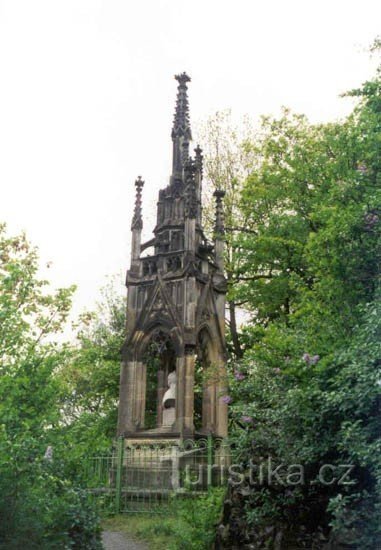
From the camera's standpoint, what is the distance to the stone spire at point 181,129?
17266mm

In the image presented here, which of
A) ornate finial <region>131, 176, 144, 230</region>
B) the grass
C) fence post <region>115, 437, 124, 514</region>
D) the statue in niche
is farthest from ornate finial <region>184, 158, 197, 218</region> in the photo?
the grass

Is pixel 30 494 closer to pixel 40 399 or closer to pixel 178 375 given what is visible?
pixel 40 399

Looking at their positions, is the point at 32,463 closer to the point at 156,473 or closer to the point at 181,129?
the point at 156,473

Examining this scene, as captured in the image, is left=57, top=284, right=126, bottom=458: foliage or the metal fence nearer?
the metal fence

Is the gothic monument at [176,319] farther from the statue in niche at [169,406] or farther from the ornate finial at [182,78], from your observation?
the ornate finial at [182,78]

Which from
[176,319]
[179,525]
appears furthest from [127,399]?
[179,525]

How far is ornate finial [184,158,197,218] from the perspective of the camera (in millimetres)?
15695

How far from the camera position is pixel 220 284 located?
16359mm

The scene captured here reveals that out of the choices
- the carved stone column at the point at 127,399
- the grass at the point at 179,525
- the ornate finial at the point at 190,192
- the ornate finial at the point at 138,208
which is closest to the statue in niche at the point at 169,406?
the carved stone column at the point at 127,399

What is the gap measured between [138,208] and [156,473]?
6.98m

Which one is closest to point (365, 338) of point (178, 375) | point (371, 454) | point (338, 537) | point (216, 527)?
point (371, 454)

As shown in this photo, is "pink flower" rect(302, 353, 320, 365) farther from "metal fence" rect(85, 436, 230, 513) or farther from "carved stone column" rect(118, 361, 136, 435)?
"carved stone column" rect(118, 361, 136, 435)

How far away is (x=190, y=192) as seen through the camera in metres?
16.0

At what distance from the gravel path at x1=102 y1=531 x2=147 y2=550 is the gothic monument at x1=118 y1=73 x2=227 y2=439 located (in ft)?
10.8
